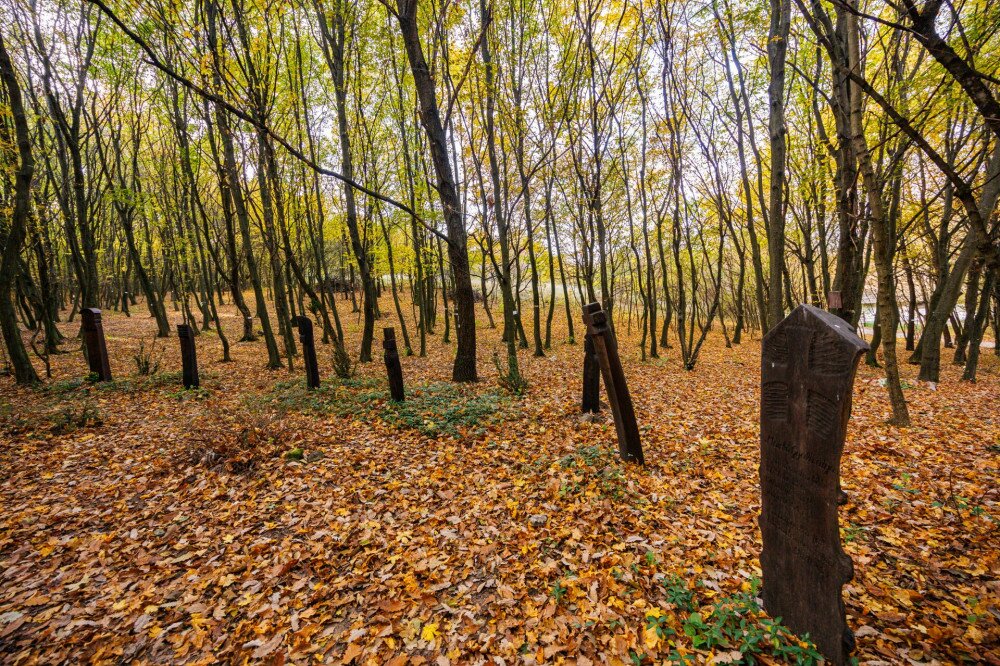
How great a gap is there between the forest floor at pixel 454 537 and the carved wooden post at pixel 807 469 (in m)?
0.25

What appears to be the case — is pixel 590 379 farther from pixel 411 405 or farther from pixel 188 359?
pixel 188 359

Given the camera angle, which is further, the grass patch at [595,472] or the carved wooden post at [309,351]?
the carved wooden post at [309,351]

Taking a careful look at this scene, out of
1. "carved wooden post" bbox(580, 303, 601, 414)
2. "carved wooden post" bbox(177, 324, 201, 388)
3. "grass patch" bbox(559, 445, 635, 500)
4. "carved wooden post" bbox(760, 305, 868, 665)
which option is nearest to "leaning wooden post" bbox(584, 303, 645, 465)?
"grass patch" bbox(559, 445, 635, 500)

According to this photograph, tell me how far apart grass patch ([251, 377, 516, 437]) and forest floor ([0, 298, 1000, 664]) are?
7cm

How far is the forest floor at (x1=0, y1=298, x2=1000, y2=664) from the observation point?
258 cm

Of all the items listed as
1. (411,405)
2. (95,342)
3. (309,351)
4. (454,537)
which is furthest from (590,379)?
(95,342)

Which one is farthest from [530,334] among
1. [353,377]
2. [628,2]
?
[628,2]

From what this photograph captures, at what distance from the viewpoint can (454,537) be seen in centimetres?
373

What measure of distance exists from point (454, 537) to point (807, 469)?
9.74ft

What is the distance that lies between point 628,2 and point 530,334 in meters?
13.9

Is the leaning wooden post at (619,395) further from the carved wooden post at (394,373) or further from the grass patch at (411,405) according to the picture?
the carved wooden post at (394,373)

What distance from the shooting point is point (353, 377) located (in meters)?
9.39

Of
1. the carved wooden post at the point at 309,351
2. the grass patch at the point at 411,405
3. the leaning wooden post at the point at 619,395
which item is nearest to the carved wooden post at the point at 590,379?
the leaning wooden post at the point at 619,395

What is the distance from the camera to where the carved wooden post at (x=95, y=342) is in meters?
8.62
